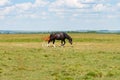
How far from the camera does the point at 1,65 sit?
19.4 metres

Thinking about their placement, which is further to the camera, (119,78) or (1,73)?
(1,73)

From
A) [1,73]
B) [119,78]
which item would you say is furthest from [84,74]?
[1,73]

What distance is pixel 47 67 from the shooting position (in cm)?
1861

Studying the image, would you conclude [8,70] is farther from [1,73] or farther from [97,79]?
[97,79]

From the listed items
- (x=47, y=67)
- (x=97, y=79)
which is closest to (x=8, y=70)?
(x=47, y=67)

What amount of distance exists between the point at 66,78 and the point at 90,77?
1.25 meters

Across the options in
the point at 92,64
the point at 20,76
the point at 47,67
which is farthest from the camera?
the point at 92,64

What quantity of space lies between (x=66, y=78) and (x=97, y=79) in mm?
1410

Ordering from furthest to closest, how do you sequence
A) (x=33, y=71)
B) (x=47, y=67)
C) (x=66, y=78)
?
(x=47, y=67) < (x=33, y=71) < (x=66, y=78)

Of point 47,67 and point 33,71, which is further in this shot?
point 47,67

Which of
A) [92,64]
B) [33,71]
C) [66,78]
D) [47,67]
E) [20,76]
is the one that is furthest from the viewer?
[92,64]

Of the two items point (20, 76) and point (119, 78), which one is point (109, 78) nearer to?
point (119, 78)

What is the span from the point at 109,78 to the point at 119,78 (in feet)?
1.42

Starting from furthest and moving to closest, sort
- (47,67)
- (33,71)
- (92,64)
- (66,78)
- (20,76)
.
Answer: (92,64) → (47,67) → (33,71) → (20,76) → (66,78)
